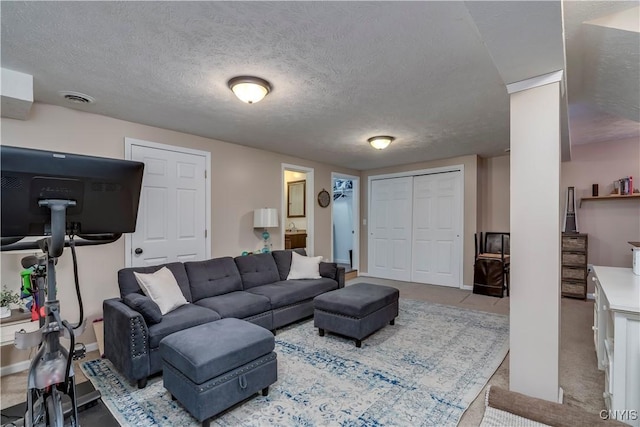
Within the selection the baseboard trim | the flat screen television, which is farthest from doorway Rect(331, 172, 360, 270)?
the flat screen television

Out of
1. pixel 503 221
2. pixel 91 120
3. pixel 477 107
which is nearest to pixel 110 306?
pixel 91 120

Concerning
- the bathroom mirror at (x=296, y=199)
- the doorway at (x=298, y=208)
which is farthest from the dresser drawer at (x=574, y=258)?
the bathroom mirror at (x=296, y=199)

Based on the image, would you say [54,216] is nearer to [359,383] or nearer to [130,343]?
[130,343]

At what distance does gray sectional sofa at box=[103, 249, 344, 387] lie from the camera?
2330 mm

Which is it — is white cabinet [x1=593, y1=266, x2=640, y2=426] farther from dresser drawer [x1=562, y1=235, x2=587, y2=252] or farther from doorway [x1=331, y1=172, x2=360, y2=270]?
doorway [x1=331, y1=172, x2=360, y2=270]

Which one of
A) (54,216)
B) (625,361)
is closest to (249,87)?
(54,216)

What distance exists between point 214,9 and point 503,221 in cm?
566

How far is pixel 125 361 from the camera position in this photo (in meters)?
2.31

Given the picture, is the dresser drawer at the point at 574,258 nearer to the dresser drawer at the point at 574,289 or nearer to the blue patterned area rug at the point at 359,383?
the dresser drawer at the point at 574,289

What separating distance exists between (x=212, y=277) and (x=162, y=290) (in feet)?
2.27

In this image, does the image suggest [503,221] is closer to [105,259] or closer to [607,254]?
[607,254]

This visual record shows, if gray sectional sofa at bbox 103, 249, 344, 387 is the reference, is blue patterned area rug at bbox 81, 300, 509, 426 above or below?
below

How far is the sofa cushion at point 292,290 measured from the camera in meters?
3.44

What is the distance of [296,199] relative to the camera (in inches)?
268
